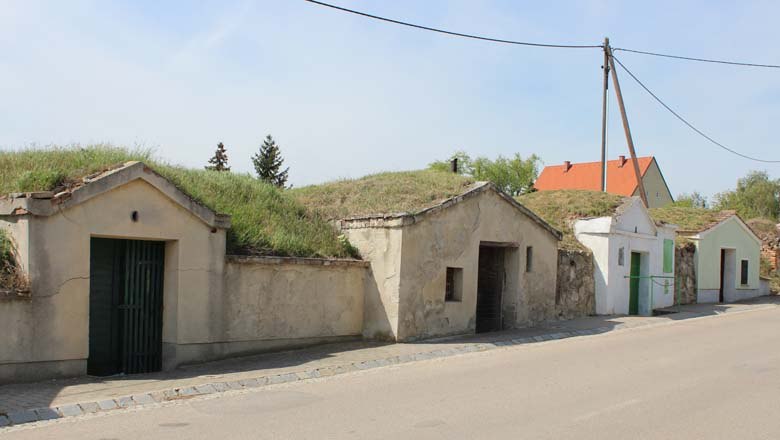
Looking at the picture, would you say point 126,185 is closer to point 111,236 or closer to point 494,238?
point 111,236

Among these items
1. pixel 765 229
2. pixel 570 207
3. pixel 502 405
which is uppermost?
pixel 570 207

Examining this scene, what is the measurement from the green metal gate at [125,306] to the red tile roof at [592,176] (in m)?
50.3

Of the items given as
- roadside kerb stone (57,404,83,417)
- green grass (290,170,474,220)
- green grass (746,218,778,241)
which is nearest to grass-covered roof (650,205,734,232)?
green grass (746,218,778,241)

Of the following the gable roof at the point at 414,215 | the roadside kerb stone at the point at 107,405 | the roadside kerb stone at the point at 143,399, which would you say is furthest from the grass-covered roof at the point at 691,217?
the roadside kerb stone at the point at 107,405

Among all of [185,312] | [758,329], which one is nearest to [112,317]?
[185,312]

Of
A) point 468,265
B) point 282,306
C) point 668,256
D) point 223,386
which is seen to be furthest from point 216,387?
point 668,256

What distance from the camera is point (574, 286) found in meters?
19.2

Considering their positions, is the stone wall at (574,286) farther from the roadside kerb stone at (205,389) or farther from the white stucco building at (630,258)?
the roadside kerb stone at (205,389)

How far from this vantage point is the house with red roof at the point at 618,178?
59.1 meters

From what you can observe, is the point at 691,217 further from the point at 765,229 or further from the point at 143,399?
the point at 143,399

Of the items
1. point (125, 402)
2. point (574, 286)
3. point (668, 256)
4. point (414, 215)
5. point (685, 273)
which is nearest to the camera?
point (125, 402)

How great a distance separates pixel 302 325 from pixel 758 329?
12049mm

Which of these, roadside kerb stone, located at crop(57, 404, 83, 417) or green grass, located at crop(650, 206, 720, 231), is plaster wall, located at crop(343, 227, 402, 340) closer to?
roadside kerb stone, located at crop(57, 404, 83, 417)

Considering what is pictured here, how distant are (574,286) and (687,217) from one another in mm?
11100
